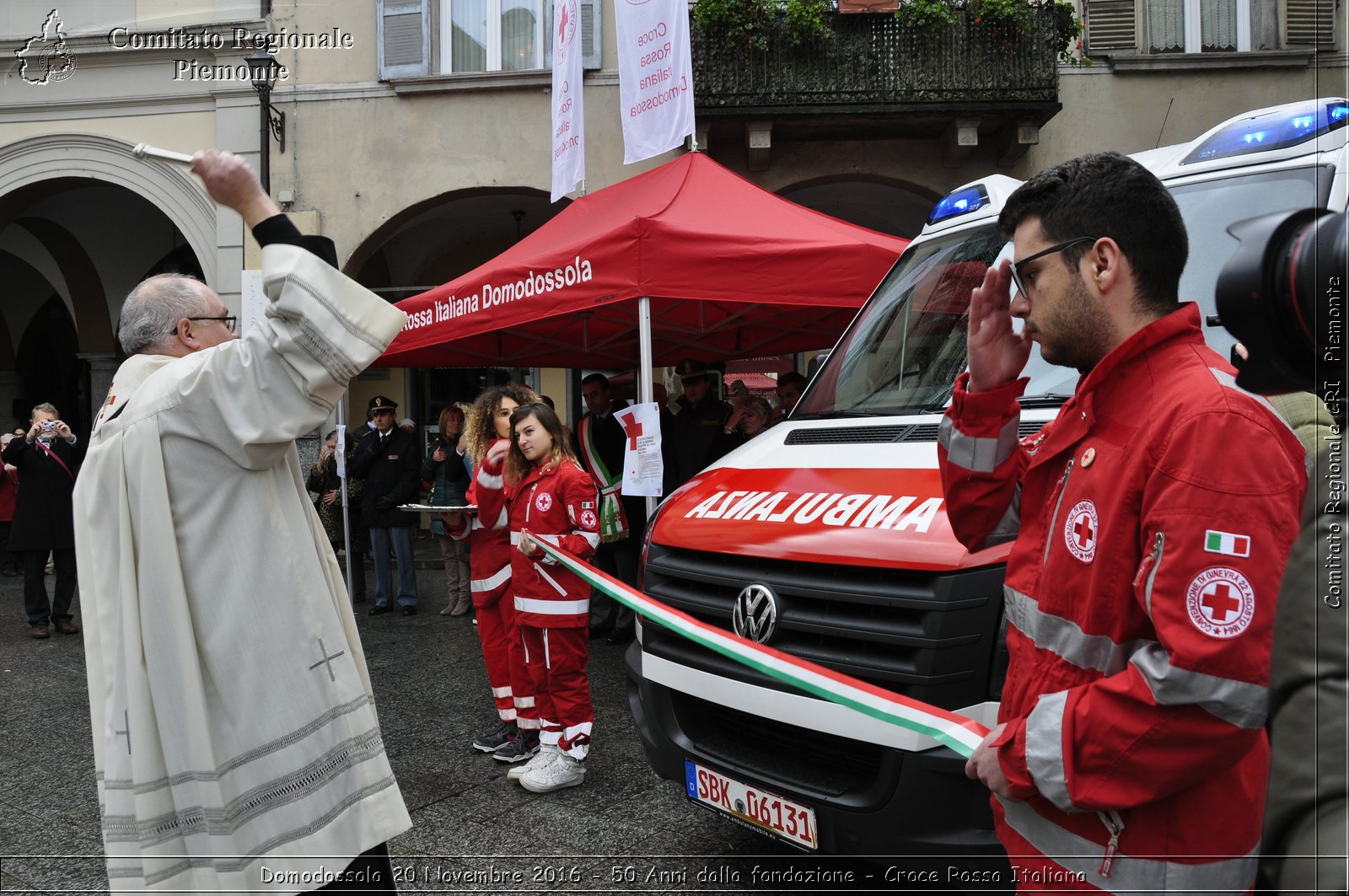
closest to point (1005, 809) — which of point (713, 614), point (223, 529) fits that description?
point (713, 614)

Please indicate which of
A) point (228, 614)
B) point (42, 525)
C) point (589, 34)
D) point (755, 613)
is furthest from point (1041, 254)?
point (589, 34)

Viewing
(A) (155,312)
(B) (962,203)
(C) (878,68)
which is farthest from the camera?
(C) (878,68)

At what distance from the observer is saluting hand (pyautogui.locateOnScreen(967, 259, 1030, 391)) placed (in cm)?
200


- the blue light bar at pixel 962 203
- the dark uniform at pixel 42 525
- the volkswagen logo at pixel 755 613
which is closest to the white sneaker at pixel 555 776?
the volkswagen logo at pixel 755 613

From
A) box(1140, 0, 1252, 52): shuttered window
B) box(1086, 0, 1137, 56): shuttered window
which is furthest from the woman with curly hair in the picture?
box(1140, 0, 1252, 52): shuttered window

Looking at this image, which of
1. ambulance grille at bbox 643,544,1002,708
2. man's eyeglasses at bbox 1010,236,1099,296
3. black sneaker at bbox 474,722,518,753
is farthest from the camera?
black sneaker at bbox 474,722,518,753

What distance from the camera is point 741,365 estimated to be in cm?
1608

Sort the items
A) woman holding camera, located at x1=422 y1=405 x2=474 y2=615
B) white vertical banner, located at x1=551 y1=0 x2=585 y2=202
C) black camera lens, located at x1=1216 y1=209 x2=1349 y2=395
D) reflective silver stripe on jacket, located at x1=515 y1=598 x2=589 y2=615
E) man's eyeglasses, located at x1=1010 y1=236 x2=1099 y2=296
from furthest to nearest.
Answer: woman holding camera, located at x1=422 y1=405 x2=474 y2=615 < white vertical banner, located at x1=551 y1=0 x2=585 y2=202 < reflective silver stripe on jacket, located at x1=515 y1=598 x2=589 y2=615 < man's eyeglasses, located at x1=1010 y1=236 x2=1099 y2=296 < black camera lens, located at x1=1216 y1=209 x2=1349 y2=395

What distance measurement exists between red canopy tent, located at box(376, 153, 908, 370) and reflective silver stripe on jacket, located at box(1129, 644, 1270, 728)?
4597mm

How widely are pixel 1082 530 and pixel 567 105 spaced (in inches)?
275

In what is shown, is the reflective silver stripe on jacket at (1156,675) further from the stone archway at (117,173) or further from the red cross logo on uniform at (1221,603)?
the stone archway at (117,173)

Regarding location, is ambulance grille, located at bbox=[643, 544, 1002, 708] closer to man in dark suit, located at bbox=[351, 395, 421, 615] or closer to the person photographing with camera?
the person photographing with camera

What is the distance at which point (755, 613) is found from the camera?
3.01 m

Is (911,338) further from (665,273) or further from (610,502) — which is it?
(610,502)
